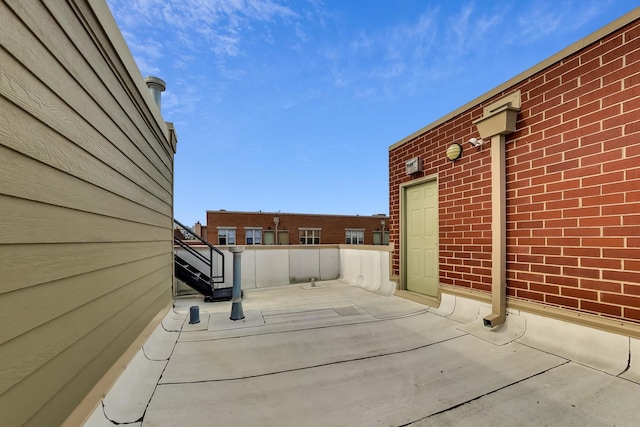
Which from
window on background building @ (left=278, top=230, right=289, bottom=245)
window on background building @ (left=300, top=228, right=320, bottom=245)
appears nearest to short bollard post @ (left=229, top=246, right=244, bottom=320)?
window on background building @ (left=278, top=230, right=289, bottom=245)

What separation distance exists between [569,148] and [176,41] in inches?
252

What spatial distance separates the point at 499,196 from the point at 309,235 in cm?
2180

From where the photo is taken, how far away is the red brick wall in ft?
7.56

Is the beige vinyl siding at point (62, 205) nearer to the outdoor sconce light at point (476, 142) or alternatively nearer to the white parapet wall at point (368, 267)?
the outdoor sconce light at point (476, 142)

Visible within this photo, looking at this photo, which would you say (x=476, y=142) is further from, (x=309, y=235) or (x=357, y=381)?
(x=309, y=235)

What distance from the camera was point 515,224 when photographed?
10.6 ft

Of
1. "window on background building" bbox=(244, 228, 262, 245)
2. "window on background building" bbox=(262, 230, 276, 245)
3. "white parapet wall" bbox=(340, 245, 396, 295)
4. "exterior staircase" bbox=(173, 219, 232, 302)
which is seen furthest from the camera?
"window on background building" bbox=(262, 230, 276, 245)

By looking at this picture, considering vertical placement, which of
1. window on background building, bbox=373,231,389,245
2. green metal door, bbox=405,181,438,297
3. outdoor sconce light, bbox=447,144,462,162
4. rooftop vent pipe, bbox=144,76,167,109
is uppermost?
rooftop vent pipe, bbox=144,76,167,109

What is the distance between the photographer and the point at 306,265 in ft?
24.9

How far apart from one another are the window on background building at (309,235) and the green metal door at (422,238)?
64.1ft

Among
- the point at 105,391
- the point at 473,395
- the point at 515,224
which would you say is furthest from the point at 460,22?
the point at 105,391

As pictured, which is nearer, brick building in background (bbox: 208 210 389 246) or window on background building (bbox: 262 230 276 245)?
brick building in background (bbox: 208 210 389 246)

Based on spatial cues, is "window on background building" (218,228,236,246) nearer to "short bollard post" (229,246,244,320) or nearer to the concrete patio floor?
"short bollard post" (229,246,244,320)

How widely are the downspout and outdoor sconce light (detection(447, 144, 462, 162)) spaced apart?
523 millimetres
